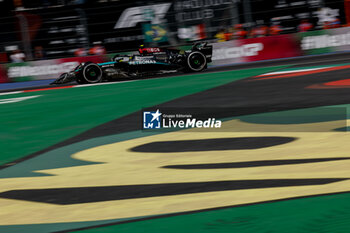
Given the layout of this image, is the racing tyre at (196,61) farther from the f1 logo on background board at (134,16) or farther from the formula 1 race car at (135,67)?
the f1 logo on background board at (134,16)

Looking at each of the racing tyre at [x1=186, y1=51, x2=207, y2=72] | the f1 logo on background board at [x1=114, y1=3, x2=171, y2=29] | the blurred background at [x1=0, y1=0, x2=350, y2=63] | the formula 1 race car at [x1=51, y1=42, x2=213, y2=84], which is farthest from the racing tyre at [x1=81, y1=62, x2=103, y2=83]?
the f1 logo on background board at [x1=114, y1=3, x2=171, y2=29]

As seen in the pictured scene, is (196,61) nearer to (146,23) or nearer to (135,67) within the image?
(135,67)

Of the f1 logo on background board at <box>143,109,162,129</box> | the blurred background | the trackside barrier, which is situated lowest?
the f1 logo on background board at <box>143,109,162,129</box>

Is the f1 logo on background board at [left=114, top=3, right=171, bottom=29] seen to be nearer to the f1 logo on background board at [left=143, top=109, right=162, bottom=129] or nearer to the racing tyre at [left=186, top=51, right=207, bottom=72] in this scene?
the racing tyre at [left=186, top=51, right=207, bottom=72]

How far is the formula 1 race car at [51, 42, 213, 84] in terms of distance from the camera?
46.7ft

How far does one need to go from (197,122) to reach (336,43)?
12429 mm

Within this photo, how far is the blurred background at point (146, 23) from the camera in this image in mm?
18047

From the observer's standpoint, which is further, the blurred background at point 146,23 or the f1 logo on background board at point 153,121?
the blurred background at point 146,23

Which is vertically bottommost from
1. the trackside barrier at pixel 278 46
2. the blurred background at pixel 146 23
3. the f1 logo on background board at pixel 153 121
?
the f1 logo on background board at pixel 153 121

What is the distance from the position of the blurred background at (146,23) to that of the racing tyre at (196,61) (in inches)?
130

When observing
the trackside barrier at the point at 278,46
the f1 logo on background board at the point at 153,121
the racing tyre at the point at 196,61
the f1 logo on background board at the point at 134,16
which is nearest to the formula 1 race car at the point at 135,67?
the racing tyre at the point at 196,61

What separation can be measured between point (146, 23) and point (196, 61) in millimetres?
4620

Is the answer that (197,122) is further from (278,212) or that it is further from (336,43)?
(336,43)

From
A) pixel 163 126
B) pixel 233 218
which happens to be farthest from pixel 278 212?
pixel 163 126
